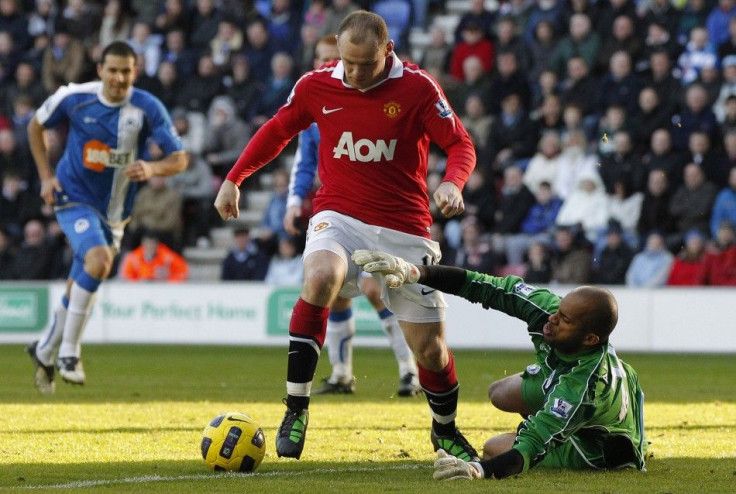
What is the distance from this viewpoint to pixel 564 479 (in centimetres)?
626

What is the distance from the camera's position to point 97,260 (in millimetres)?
10562

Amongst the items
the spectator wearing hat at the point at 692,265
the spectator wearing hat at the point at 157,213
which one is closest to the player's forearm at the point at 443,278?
the spectator wearing hat at the point at 692,265

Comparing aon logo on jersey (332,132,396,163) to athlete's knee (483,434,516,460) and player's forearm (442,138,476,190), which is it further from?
athlete's knee (483,434,516,460)

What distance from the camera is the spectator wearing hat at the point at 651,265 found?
667 inches

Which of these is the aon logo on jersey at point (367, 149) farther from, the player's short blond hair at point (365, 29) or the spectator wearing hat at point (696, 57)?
the spectator wearing hat at point (696, 57)

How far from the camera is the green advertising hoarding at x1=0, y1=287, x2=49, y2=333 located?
17969mm

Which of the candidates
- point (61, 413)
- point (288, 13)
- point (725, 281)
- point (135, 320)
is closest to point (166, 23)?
point (288, 13)

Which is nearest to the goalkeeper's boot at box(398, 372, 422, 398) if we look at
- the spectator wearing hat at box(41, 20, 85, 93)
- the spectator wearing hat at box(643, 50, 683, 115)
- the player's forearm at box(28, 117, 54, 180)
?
the player's forearm at box(28, 117, 54, 180)

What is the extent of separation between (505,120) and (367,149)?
1222 cm

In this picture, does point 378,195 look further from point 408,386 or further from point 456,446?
point 408,386

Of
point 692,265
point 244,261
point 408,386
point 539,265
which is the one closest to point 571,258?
point 539,265

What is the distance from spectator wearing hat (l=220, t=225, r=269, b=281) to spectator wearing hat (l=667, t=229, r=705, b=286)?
559 cm

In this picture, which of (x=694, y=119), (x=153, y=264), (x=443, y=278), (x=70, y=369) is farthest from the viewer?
(x=153, y=264)

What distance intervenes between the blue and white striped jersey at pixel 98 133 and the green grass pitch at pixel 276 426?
1691 mm
